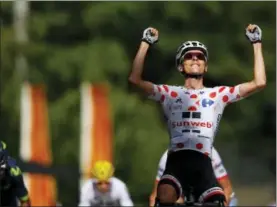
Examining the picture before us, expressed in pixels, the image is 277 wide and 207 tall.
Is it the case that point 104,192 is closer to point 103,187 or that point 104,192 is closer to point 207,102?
point 103,187

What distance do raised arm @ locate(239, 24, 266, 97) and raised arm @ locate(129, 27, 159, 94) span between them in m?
0.80

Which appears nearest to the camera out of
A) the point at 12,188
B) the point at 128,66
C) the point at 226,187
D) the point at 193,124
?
the point at 193,124

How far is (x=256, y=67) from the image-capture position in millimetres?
9406

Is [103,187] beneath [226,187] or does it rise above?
beneath

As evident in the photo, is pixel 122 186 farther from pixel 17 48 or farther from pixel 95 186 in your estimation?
pixel 17 48

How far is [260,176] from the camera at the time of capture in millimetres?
32344

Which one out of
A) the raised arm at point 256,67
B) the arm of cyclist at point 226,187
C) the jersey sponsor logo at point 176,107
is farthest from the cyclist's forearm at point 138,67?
the arm of cyclist at point 226,187

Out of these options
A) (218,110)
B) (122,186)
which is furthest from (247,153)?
(218,110)

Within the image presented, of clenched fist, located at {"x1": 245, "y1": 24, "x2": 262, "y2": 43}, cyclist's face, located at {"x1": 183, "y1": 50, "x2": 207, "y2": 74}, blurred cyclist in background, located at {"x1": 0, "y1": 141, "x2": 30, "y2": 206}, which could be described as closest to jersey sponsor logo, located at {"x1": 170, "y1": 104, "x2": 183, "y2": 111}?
cyclist's face, located at {"x1": 183, "y1": 50, "x2": 207, "y2": 74}

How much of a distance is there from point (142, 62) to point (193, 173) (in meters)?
1.03

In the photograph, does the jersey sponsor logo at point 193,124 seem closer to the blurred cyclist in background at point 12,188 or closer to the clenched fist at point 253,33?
the clenched fist at point 253,33

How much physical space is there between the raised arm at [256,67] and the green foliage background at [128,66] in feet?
64.9

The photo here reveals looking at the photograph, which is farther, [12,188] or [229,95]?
[12,188]

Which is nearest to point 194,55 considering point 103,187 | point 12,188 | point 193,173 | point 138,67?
point 138,67
